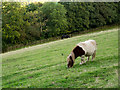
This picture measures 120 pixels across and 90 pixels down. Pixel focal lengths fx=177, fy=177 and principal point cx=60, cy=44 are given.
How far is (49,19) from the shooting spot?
6644cm

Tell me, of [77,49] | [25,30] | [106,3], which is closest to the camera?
[77,49]

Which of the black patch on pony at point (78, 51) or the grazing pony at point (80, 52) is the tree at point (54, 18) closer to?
the grazing pony at point (80, 52)

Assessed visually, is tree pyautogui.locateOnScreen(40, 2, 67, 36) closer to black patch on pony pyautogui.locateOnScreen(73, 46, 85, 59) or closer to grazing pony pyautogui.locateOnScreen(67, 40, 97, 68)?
grazing pony pyautogui.locateOnScreen(67, 40, 97, 68)

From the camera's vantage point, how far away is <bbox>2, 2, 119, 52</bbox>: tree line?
5281cm

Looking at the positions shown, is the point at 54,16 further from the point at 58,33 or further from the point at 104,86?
the point at 104,86

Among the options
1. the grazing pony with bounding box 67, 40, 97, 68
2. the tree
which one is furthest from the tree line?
the grazing pony with bounding box 67, 40, 97, 68

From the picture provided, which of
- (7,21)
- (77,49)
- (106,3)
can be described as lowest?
(77,49)

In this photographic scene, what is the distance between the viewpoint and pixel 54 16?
6425cm

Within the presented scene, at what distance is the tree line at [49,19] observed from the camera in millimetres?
52812

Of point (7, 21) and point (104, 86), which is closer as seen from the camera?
point (104, 86)

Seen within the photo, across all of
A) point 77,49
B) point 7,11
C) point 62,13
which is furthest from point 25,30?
point 77,49

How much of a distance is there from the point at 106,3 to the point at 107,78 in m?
79.4

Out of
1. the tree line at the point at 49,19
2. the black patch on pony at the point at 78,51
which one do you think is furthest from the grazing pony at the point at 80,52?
the tree line at the point at 49,19

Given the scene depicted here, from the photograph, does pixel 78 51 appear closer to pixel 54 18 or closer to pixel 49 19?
pixel 54 18
